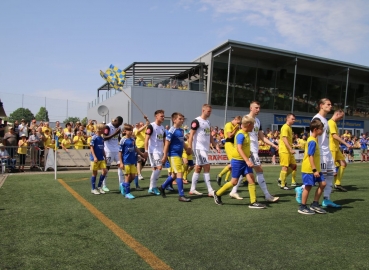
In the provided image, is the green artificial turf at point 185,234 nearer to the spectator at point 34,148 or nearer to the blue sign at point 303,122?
the spectator at point 34,148

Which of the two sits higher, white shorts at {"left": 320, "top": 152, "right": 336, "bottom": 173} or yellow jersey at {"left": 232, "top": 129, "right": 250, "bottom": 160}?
yellow jersey at {"left": 232, "top": 129, "right": 250, "bottom": 160}

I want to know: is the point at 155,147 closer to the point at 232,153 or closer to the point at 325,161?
the point at 232,153

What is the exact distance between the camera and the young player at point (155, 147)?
7.81 m

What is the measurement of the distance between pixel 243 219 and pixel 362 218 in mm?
1974

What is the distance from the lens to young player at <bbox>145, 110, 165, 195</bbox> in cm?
781

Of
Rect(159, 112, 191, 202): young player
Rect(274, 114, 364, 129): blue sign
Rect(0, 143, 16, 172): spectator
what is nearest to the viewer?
Rect(159, 112, 191, 202): young player

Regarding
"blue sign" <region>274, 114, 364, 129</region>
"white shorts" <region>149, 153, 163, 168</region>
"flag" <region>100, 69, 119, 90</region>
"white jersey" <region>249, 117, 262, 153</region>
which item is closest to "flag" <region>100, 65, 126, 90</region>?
"flag" <region>100, 69, 119, 90</region>

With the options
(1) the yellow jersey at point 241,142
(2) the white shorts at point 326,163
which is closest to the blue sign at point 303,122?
(2) the white shorts at point 326,163

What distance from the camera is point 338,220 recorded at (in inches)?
204

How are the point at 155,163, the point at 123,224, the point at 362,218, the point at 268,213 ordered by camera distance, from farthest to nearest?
the point at 155,163 < the point at 268,213 < the point at 362,218 < the point at 123,224

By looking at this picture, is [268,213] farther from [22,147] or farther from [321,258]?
[22,147]

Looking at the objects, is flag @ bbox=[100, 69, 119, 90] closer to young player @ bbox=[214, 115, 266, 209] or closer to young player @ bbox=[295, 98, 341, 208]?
young player @ bbox=[214, 115, 266, 209]

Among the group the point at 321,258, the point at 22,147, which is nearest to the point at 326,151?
the point at 321,258

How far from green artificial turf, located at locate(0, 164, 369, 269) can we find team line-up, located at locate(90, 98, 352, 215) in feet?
1.41
